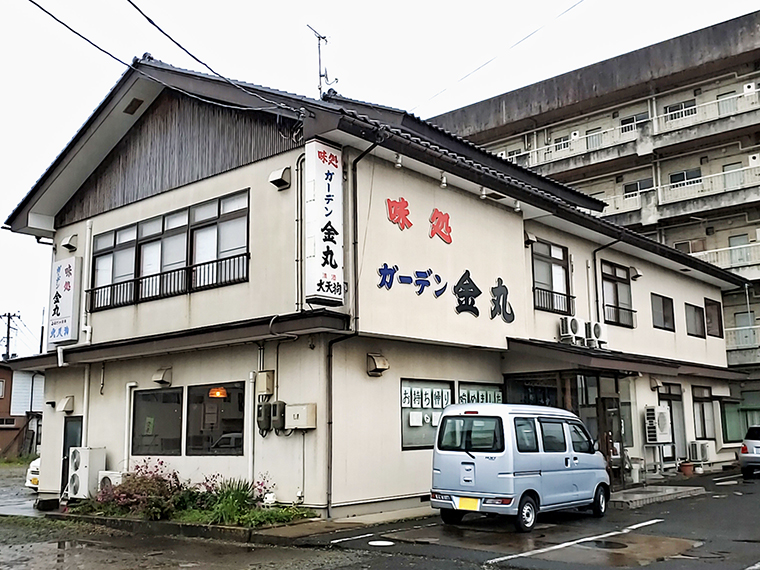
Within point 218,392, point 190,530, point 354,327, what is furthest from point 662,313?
point 190,530

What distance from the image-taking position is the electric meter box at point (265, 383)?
42.7ft

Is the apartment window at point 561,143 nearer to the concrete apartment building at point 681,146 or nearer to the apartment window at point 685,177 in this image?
the concrete apartment building at point 681,146

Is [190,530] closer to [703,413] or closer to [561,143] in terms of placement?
[703,413]

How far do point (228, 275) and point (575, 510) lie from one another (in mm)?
7580

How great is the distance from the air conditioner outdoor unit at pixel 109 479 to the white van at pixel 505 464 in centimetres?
647

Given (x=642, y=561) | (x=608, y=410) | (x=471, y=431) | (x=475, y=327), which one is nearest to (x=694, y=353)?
(x=608, y=410)

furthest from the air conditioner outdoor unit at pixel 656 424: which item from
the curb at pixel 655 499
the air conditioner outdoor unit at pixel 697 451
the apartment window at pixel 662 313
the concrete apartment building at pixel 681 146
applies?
the concrete apartment building at pixel 681 146

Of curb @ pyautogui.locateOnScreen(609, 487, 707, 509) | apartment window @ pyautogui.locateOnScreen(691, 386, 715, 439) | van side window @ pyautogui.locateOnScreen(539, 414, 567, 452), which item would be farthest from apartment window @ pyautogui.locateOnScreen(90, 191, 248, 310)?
apartment window @ pyautogui.locateOnScreen(691, 386, 715, 439)

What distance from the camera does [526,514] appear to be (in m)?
11.3

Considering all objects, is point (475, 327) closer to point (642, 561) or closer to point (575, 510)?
point (575, 510)

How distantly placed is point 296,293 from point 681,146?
2659 cm

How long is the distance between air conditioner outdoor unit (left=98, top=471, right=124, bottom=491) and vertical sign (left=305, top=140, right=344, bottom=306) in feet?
19.3

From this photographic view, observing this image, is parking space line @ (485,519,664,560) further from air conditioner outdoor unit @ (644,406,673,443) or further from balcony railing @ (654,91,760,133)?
balcony railing @ (654,91,760,133)

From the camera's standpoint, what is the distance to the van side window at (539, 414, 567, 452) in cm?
1207
